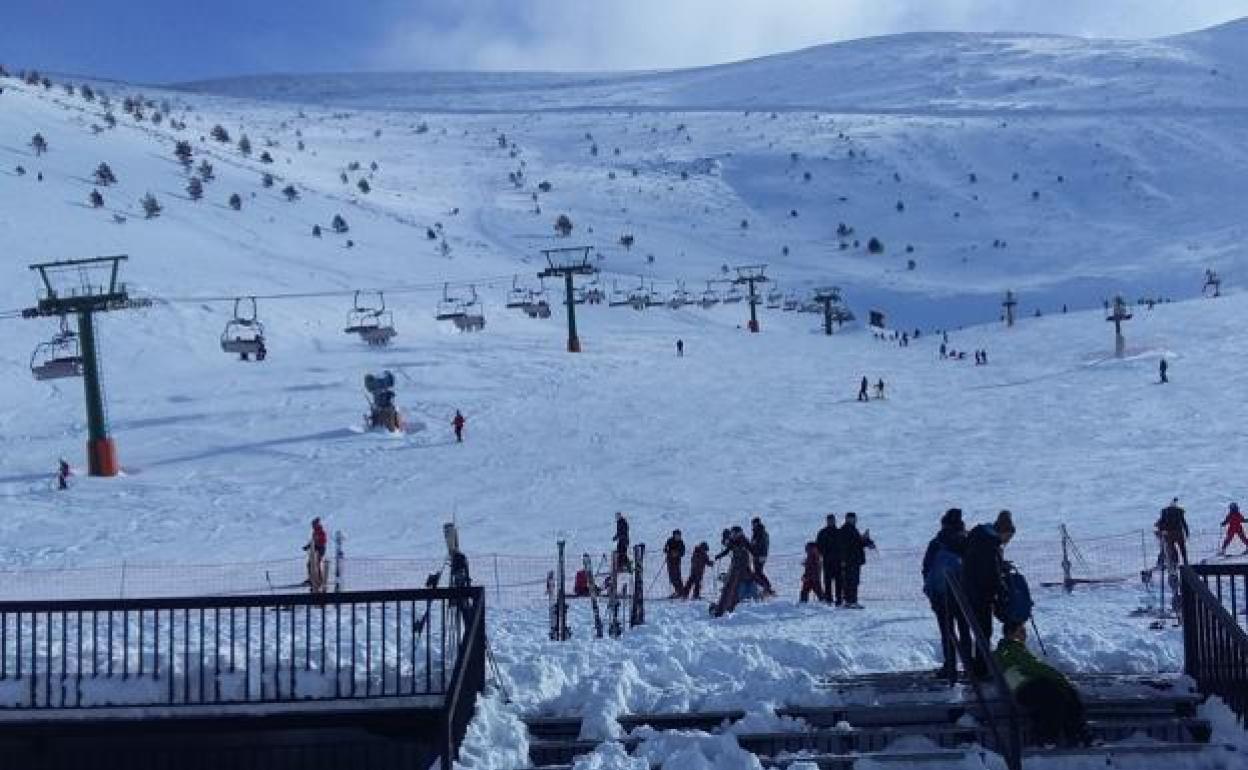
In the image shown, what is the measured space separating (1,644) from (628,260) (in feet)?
259

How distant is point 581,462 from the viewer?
113 feet

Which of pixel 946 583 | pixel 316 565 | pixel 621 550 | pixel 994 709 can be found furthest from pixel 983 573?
pixel 316 565

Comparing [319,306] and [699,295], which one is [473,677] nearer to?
[319,306]

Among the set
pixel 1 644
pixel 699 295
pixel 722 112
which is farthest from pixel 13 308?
pixel 722 112

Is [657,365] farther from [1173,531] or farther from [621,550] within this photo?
[1173,531]

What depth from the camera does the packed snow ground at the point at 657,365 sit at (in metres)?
25.2

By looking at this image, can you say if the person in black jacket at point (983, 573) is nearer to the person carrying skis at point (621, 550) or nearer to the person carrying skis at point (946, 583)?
the person carrying skis at point (946, 583)

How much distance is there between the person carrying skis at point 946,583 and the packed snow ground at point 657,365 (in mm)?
921

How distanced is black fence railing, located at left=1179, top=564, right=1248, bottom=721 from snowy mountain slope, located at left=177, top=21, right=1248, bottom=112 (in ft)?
438

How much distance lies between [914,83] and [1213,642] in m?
157

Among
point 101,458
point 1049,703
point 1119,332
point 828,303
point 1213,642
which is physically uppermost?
point 828,303

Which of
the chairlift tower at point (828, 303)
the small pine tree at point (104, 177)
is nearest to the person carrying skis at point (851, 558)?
the chairlift tower at point (828, 303)

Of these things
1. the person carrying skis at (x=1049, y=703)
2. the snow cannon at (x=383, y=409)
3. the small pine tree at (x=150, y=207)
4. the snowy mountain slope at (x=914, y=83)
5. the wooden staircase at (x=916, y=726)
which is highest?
the snowy mountain slope at (x=914, y=83)

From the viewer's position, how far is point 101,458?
34219 millimetres
